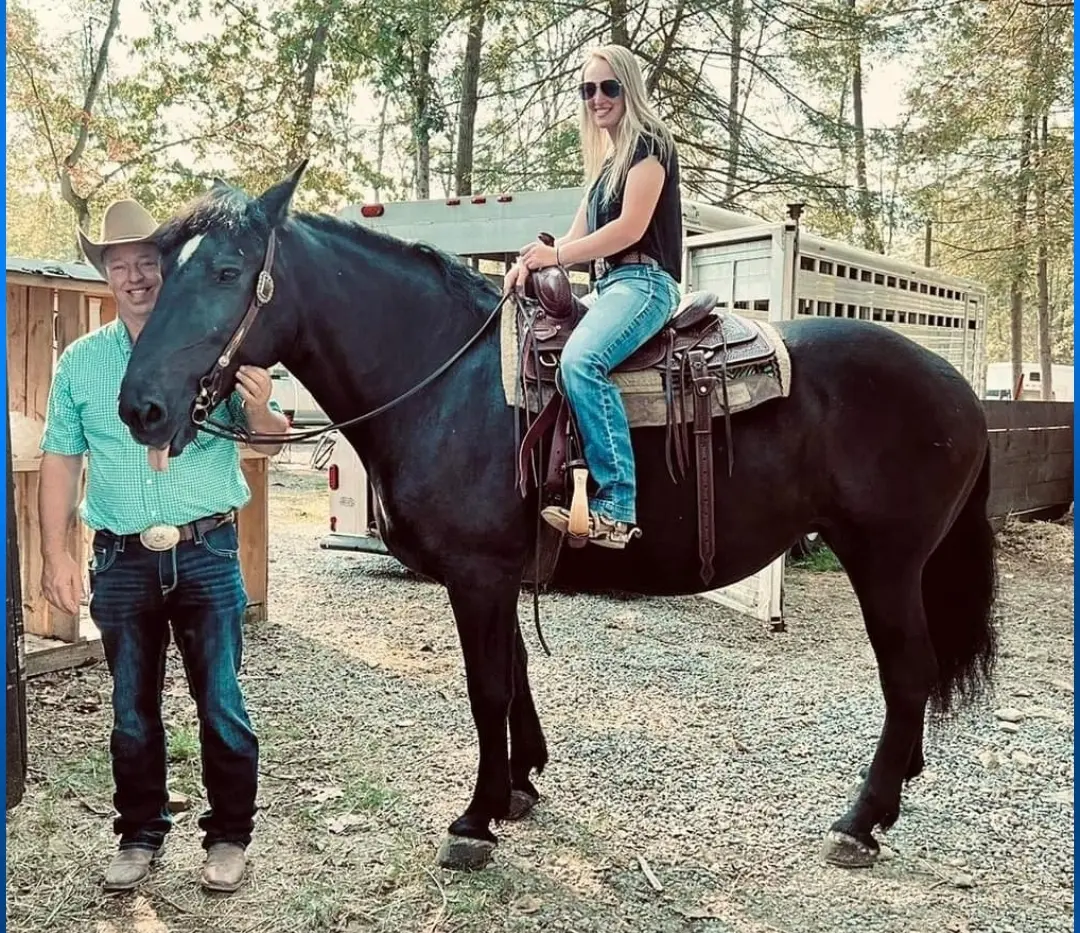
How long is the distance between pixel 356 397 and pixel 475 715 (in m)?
1.14

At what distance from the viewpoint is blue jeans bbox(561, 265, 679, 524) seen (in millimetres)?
2740

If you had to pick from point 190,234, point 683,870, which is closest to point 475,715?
point 683,870

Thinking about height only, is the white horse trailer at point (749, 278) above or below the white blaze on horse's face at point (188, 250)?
above

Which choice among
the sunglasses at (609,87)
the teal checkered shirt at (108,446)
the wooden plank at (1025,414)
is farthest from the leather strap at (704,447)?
the wooden plank at (1025,414)

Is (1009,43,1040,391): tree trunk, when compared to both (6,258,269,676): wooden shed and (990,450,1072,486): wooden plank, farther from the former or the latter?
(6,258,269,676): wooden shed

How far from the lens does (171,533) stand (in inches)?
102

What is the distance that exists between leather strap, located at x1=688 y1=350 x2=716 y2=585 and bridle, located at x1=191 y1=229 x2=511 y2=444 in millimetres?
829

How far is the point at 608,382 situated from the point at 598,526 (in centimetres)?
45

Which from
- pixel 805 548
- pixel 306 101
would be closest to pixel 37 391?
pixel 805 548

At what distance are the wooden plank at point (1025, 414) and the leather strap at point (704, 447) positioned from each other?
615 cm

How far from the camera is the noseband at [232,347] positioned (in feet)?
8.21

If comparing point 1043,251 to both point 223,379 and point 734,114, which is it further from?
point 223,379

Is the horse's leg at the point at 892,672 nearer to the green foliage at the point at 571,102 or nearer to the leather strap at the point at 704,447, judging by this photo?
the leather strap at the point at 704,447

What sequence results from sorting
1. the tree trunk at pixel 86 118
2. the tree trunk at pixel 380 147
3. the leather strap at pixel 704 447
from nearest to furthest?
the leather strap at pixel 704 447, the tree trunk at pixel 86 118, the tree trunk at pixel 380 147
